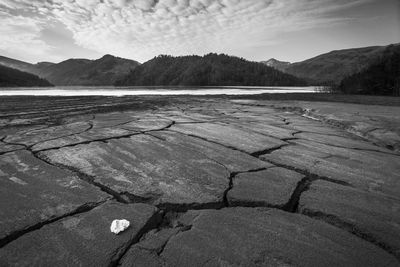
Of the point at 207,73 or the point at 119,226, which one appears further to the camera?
the point at 207,73

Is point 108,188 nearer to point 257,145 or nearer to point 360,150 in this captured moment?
point 257,145

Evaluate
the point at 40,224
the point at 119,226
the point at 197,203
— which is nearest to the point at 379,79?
the point at 197,203

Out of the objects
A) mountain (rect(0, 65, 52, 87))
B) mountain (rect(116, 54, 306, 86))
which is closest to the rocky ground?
mountain (rect(116, 54, 306, 86))

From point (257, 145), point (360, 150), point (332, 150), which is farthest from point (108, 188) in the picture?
point (360, 150)

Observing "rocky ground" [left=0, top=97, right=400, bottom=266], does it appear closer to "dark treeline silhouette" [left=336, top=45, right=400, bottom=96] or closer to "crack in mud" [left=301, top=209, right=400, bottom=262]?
"crack in mud" [left=301, top=209, right=400, bottom=262]

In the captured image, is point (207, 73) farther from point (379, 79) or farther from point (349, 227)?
point (349, 227)

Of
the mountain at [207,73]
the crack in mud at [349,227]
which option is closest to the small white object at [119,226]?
the crack in mud at [349,227]

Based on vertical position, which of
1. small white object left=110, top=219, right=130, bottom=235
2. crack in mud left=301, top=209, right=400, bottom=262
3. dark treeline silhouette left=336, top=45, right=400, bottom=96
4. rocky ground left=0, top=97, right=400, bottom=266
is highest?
dark treeline silhouette left=336, top=45, right=400, bottom=96
